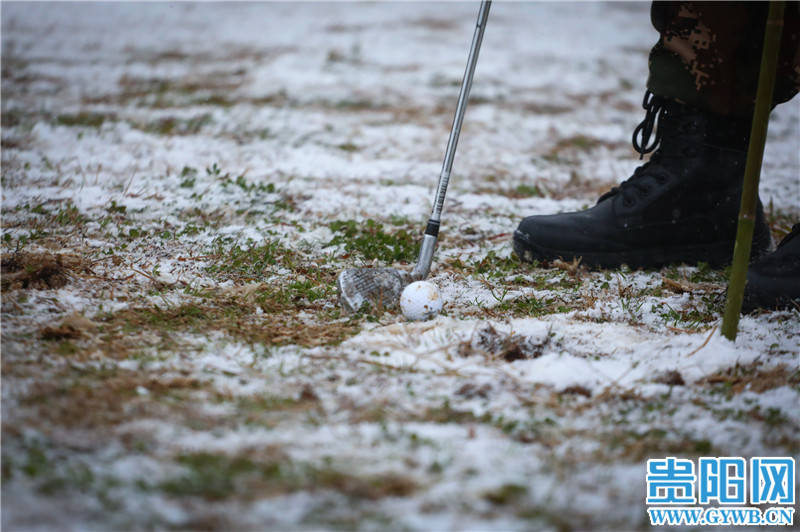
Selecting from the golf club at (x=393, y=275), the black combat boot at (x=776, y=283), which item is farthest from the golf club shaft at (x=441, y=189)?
the black combat boot at (x=776, y=283)

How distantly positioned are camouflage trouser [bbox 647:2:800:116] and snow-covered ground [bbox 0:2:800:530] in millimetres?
746

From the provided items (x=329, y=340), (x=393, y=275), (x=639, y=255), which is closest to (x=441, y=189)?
(x=393, y=275)

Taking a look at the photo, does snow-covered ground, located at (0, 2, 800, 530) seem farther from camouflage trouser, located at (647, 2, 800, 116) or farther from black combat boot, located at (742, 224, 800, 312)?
camouflage trouser, located at (647, 2, 800, 116)

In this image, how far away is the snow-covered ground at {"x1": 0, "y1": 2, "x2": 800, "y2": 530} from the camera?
4.32 feet

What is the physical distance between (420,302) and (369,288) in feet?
0.73

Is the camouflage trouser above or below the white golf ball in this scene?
above

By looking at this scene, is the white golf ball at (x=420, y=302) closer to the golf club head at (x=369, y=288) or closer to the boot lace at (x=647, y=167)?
the golf club head at (x=369, y=288)

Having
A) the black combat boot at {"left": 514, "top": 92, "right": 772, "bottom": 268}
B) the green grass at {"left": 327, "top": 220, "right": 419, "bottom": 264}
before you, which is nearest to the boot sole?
the black combat boot at {"left": 514, "top": 92, "right": 772, "bottom": 268}

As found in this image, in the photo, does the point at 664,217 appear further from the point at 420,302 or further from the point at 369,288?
the point at 369,288

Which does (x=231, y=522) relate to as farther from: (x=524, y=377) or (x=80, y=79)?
(x=80, y=79)

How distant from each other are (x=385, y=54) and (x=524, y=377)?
6217 millimetres

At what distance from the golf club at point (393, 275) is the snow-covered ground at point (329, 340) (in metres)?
0.08

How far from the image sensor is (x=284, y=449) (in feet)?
4.67

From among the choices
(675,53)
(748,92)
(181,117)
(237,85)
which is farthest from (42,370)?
(237,85)
